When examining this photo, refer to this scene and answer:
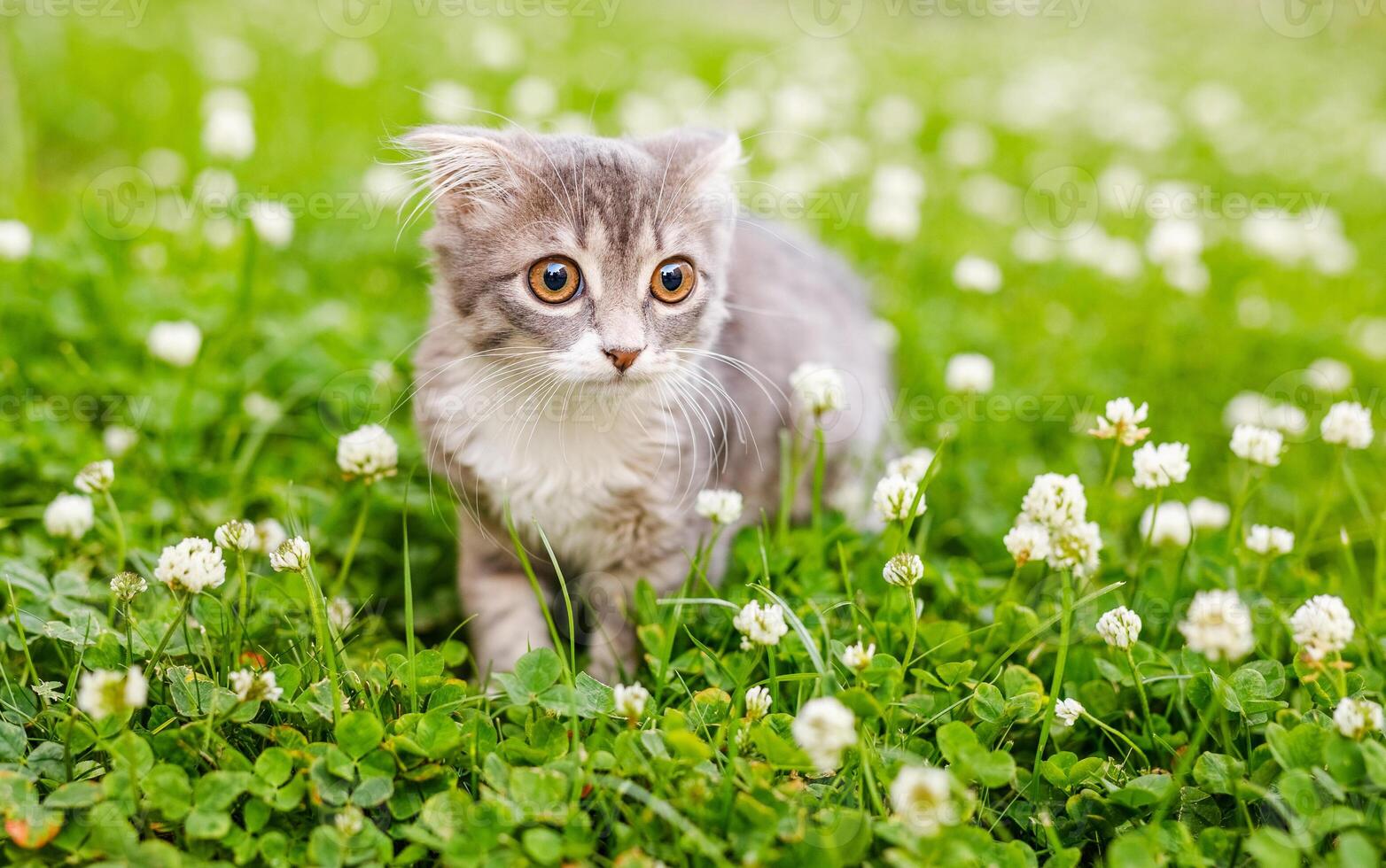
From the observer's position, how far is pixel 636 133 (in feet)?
14.2

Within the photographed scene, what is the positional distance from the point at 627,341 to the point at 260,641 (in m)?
0.99

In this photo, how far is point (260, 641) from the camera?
214cm

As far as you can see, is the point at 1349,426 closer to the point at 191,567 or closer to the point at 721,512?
the point at 721,512

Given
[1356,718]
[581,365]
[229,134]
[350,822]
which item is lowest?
[350,822]

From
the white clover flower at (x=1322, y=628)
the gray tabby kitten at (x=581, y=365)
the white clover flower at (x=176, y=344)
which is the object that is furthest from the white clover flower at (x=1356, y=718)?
the white clover flower at (x=176, y=344)

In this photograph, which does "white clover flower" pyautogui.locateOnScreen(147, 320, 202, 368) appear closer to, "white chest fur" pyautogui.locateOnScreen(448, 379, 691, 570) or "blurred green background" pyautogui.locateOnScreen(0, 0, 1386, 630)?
"blurred green background" pyautogui.locateOnScreen(0, 0, 1386, 630)

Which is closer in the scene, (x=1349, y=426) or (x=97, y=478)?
(x=97, y=478)

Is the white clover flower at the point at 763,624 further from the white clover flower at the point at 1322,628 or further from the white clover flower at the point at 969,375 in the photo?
the white clover flower at the point at 969,375

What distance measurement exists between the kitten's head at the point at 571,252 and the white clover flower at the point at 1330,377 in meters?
2.34

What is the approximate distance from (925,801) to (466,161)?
1.57 m

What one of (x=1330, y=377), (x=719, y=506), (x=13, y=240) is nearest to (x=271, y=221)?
(x=13, y=240)

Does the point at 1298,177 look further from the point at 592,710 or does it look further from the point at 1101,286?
the point at 592,710

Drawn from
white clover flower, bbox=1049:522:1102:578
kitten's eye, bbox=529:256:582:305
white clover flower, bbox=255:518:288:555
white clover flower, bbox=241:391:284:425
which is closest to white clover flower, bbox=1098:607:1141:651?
white clover flower, bbox=1049:522:1102:578

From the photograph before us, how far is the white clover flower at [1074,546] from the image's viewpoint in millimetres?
1953
